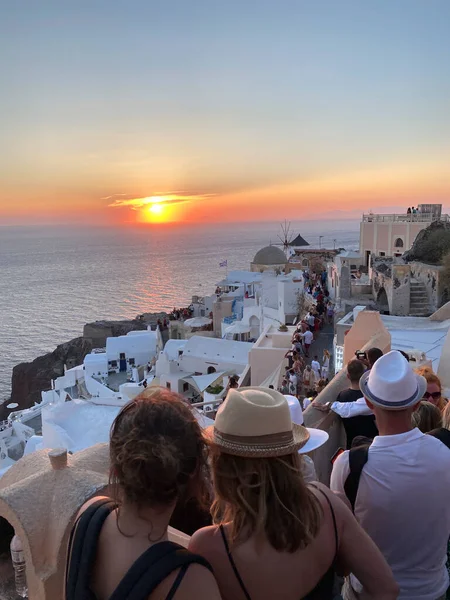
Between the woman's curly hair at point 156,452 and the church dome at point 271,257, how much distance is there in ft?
140

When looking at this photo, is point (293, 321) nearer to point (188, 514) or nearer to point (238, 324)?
point (238, 324)

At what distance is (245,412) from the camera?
1.73 metres

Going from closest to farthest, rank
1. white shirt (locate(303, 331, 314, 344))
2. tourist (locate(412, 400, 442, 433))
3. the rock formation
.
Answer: tourist (locate(412, 400, 442, 433)), white shirt (locate(303, 331, 314, 344)), the rock formation

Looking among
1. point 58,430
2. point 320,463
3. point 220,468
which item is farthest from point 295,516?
point 58,430

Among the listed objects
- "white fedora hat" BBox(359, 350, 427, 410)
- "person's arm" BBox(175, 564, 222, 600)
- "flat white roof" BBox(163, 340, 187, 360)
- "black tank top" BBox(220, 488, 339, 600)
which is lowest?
"flat white roof" BBox(163, 340, 187, 360)

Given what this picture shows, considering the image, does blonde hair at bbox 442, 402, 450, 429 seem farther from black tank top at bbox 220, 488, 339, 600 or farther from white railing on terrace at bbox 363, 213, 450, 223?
white railing on terrace at bbox 363, 213, 450, 223

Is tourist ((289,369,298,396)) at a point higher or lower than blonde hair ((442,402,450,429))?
lower

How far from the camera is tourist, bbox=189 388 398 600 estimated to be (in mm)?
1612

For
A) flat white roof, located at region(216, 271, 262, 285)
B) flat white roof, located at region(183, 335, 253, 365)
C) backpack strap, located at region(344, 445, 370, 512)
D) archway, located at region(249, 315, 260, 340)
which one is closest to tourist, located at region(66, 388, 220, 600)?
backpack strap, located at region(344, 445, 370, 512)

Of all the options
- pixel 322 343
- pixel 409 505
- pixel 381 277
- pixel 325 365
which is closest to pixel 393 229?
pixel 381 277

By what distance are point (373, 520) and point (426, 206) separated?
36630 mm

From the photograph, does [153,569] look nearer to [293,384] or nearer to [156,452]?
[156,452]

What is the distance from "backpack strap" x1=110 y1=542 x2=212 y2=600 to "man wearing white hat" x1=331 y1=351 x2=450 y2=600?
994mm

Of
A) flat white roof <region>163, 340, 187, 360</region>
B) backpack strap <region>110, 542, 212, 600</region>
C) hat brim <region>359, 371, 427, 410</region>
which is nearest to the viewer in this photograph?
backpack strap <region>110, 542, 212, 600</region>
